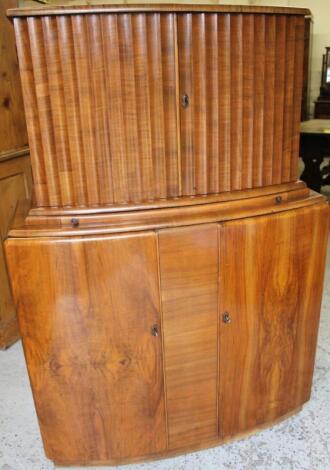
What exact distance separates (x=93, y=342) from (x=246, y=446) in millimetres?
684

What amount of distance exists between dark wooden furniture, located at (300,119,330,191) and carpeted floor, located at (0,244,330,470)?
109 inches

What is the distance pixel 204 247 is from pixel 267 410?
677mm

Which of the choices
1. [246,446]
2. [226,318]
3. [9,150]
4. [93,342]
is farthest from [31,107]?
[246,446]

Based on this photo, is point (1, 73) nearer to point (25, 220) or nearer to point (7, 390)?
point (25, 220)

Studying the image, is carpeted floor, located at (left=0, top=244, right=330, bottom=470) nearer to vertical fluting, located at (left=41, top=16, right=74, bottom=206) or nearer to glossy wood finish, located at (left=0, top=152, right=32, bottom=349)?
glossy wood finish, located at (left=0, top=152, right=32, bottom=349)

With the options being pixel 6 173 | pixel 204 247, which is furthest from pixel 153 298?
pixel 6 173

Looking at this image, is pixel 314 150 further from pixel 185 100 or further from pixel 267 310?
pixel 185 100

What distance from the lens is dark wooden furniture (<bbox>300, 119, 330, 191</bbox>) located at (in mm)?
4086

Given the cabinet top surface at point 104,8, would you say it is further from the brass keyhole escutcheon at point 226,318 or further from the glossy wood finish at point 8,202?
the glossy wood finish at point 8,202

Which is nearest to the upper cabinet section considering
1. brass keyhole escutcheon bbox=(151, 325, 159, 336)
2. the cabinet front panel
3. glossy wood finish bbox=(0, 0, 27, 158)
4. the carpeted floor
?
the cabinet front panel

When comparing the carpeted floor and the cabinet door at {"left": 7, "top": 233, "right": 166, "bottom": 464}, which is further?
the carpeted floor

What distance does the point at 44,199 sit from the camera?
4.00 ft

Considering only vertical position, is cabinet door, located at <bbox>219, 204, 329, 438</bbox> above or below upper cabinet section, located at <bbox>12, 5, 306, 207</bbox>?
below

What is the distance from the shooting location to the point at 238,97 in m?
1.22
